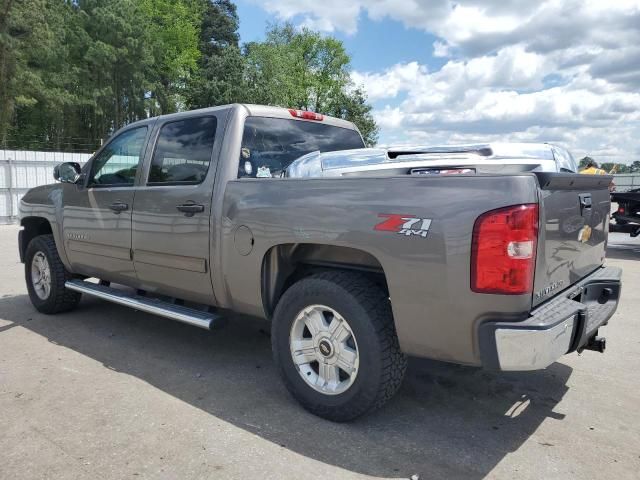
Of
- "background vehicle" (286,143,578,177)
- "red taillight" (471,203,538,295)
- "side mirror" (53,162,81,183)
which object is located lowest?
"red taillight" (471,203,538,295)

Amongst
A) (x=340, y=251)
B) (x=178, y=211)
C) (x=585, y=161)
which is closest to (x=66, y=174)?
(x=178, y=211)

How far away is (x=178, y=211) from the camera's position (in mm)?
3914

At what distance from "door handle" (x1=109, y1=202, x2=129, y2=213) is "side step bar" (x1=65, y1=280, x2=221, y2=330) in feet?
2.39

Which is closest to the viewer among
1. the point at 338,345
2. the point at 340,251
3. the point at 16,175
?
the point at 338,345

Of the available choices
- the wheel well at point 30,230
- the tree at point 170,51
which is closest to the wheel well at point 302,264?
the wheel well at point 30,230

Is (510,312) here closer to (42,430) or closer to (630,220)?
(42,430)

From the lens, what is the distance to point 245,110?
3941 millimetres

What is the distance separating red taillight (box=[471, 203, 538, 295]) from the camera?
248cm

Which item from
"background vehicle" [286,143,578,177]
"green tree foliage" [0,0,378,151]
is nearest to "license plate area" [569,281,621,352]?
"background vehicle" [286,143,578,177]

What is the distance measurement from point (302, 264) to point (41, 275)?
140 inches

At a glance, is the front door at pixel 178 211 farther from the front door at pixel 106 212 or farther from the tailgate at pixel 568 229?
the tailgate at pixel 568 229

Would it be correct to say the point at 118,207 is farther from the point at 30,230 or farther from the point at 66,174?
the point at 30,230

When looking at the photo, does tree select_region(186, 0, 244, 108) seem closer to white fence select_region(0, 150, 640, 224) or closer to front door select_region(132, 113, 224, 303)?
white fence select_region(0, 150, 640, 224)

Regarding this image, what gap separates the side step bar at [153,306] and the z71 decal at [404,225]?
1.58m
